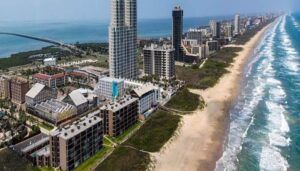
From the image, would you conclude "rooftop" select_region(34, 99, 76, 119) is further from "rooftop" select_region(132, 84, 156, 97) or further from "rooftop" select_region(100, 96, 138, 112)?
"rooftop" select_region(132, 84, 156, 97)

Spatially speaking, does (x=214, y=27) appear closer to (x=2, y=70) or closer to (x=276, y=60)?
(x=276, y=60)

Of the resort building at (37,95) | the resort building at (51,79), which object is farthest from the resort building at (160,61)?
the resort building at (37,95)

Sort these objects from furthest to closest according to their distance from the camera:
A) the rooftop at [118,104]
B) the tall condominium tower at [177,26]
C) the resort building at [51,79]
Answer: the tall condominium tower at [177,26] → the resort building at [51,79] → the rooftop at [118,104]

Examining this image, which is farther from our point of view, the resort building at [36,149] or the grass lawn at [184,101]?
the grass lawn at [184,101]

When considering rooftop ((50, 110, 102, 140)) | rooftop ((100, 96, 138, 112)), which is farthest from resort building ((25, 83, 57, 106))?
rooftop ((50, 110, 102, 140))

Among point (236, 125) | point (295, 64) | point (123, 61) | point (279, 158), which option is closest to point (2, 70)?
point (123, 61)

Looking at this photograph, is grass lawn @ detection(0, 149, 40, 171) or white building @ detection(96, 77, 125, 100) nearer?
grass lawn @ detection(0, 149, 40, 171)

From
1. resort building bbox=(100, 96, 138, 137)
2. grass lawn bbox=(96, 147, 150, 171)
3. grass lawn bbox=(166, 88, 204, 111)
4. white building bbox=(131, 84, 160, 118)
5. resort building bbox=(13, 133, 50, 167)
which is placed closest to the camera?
grass lawn bbox=(96, 147, 150, 171)

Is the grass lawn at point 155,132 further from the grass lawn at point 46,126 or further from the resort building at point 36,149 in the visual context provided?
the grass lawn at point 46,126
